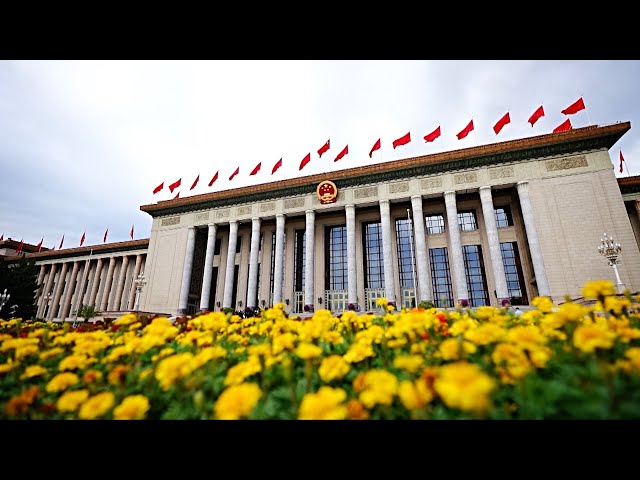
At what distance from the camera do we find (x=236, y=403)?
37.4 inches

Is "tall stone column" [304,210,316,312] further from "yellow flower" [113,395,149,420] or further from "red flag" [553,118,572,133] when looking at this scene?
"yellow flower" [113,395,149,420]

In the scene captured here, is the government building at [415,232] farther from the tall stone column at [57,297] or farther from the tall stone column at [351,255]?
the tall stone column at [57,297]

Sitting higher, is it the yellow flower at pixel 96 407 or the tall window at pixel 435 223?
the tall window at pixel 435 223

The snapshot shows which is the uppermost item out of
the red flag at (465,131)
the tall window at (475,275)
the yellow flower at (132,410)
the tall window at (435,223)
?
the red flag at (465,131)

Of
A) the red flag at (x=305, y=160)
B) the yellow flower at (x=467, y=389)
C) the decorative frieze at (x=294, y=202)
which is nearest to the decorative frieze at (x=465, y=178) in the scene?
the red flag at (x=305, y=160)

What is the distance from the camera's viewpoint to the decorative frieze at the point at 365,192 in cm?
2180

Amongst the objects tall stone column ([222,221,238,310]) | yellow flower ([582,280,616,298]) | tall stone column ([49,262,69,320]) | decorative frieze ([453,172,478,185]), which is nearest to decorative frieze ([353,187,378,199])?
decorative frieze ([453,172,478,185])

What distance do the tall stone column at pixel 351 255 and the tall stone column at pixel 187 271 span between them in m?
13.0
